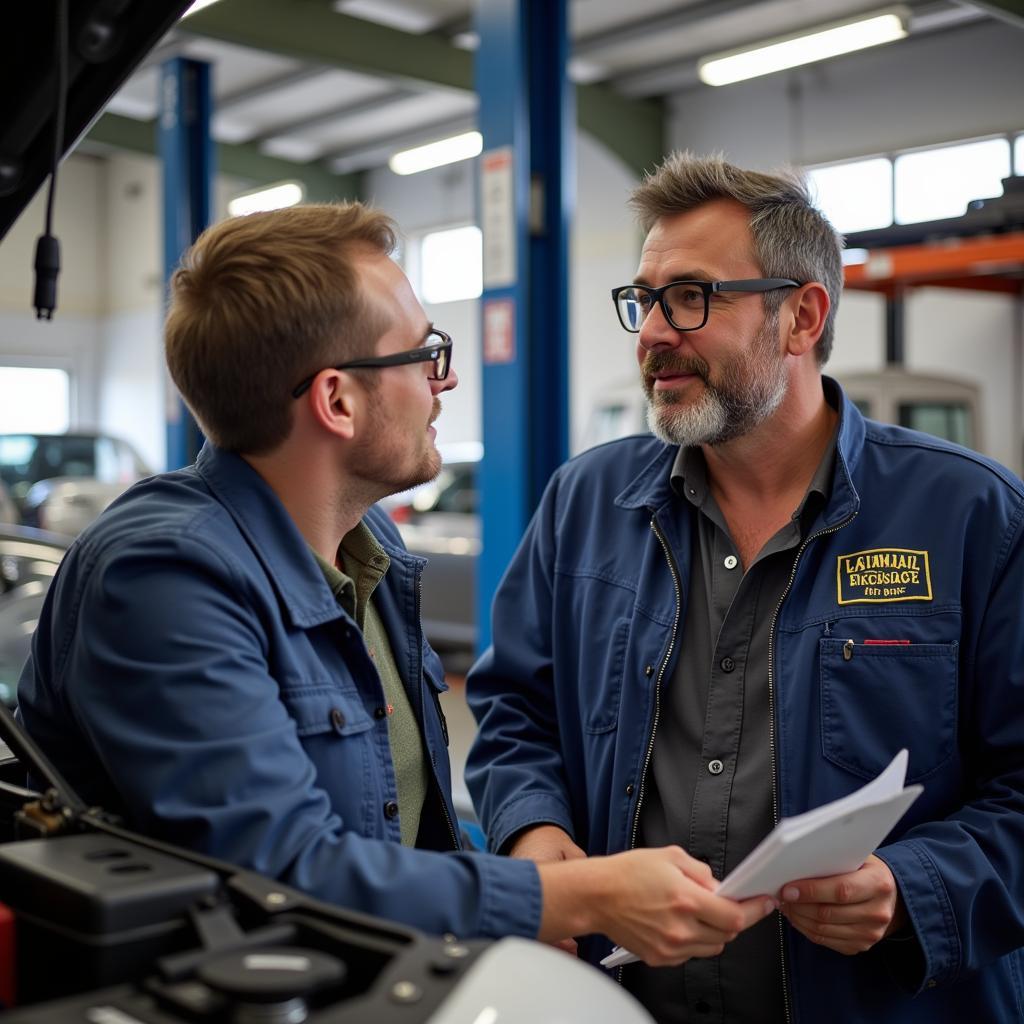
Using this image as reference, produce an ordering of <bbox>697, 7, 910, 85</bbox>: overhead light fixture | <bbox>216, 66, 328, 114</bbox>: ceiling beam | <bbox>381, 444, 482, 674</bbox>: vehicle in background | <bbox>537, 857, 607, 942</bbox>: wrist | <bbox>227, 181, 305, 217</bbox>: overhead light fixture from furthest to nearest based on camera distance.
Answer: <bbox>227, 181, 305, 217</bbox>: overhead light fixture < <bbox>216, 66, 328, 114</bbox>: ceiling beam < <bbox>697, 7, 910, 85</bbox>: overhead light fixture < <bbox>381, 444, 482, 674</bbox>: vehicle in background < <bbox>537, 857, 607, 942</bbox>: wrist

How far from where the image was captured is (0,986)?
1.00 metres

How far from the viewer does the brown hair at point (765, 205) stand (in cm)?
196

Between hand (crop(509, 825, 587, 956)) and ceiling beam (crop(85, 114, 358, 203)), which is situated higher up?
ceiling beam (crop(85, 114, 358, 203))

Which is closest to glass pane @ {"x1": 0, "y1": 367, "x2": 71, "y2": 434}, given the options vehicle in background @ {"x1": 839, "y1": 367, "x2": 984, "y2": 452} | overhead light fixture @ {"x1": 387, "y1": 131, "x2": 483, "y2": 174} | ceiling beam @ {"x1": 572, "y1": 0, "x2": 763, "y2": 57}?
overhead light fixture @ {"x1": 387, "y1": 131, "x2": 483, "y2": 174}

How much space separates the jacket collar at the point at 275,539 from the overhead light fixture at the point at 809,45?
25.2 feet

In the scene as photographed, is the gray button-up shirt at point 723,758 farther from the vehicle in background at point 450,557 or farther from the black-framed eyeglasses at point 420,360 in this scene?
the vehicle in background at point 450,557

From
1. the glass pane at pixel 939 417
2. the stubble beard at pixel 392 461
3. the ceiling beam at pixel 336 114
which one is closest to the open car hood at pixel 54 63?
the stubble beard at pixel 392 461

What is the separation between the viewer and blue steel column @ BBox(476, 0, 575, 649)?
4258mm

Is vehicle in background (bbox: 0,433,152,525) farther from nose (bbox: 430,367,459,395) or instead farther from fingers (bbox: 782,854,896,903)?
fingers (bbox: 782,854,896,903)

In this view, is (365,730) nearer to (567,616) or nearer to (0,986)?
(0,986)

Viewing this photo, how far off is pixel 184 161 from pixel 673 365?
18.2ft

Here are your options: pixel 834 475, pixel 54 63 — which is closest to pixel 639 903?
pixel 834 475

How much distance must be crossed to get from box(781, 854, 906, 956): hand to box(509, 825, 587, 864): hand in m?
0.36

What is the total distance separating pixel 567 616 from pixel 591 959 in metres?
0.54
